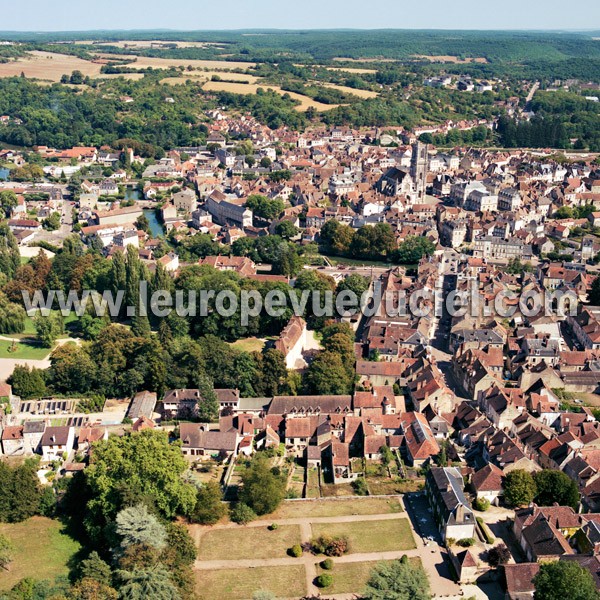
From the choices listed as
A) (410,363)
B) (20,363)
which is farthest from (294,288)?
(20,363)

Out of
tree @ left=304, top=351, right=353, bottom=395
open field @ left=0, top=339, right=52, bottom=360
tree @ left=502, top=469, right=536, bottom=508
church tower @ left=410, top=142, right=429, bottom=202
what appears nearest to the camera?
tree @ left=502, top=469, right=536, bottom=508

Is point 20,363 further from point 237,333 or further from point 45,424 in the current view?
point 237,333

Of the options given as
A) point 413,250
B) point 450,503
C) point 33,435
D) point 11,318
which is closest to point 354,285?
point 413,250

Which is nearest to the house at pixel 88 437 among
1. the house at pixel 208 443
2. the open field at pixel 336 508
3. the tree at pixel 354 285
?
the house at pixel 208 443

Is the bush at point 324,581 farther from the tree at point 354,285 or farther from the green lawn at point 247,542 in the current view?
the tree at point 354,285

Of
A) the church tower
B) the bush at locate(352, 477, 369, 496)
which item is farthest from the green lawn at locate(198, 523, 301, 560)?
the church tower

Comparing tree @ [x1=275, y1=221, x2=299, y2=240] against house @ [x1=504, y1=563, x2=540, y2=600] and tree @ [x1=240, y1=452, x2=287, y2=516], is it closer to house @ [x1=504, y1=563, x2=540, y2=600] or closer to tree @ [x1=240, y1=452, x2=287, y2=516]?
tree @ [x1=240, y1=452, x2=287, y2=516]
